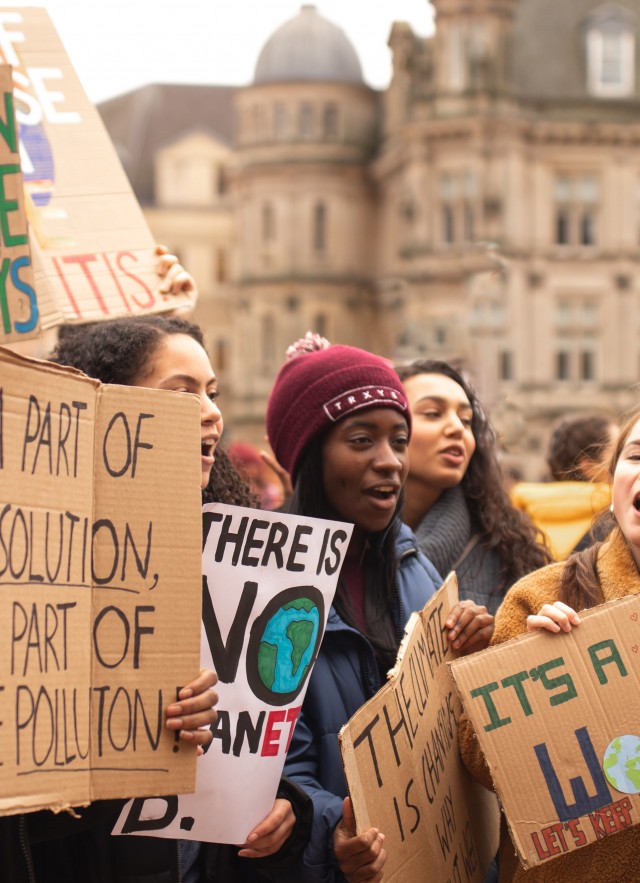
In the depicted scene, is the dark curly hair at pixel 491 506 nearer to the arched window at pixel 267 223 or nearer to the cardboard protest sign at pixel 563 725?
the cardboard protest sign at pixel 563 725

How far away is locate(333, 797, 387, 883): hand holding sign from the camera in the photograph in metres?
3.33

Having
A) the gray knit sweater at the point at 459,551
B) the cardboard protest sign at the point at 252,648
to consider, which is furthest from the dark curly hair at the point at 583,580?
the gray knit sweater at the point at 459,551

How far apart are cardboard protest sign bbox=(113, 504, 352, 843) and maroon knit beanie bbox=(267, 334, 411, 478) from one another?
60 cm

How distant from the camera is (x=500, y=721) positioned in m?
3.46

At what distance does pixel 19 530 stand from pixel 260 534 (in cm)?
78

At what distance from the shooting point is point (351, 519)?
4074 mm

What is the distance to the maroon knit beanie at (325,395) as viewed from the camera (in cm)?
412

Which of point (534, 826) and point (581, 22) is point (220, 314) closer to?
point (581, 22)

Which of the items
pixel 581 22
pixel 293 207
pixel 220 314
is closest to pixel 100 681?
pixel 581 22

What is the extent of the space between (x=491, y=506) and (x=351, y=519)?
4.35 feet

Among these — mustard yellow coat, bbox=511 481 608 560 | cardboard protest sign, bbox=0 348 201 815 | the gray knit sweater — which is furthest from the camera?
mustard yellow coat, bbox=511 481 608 560

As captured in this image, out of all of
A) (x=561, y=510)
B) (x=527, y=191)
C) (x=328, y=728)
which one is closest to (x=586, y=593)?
(x=328, y=728)

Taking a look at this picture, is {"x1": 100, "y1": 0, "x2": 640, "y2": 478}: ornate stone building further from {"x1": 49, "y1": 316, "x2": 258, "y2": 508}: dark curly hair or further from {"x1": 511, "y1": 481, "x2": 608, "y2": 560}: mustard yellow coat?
{"x1": 49, "y1": 316, "x2": 258, "y2": 508}: dark curly hair

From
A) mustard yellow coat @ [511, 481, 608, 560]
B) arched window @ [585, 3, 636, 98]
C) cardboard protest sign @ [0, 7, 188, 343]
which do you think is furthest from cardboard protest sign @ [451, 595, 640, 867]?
arched window @ [585, 3, 636, 98]
